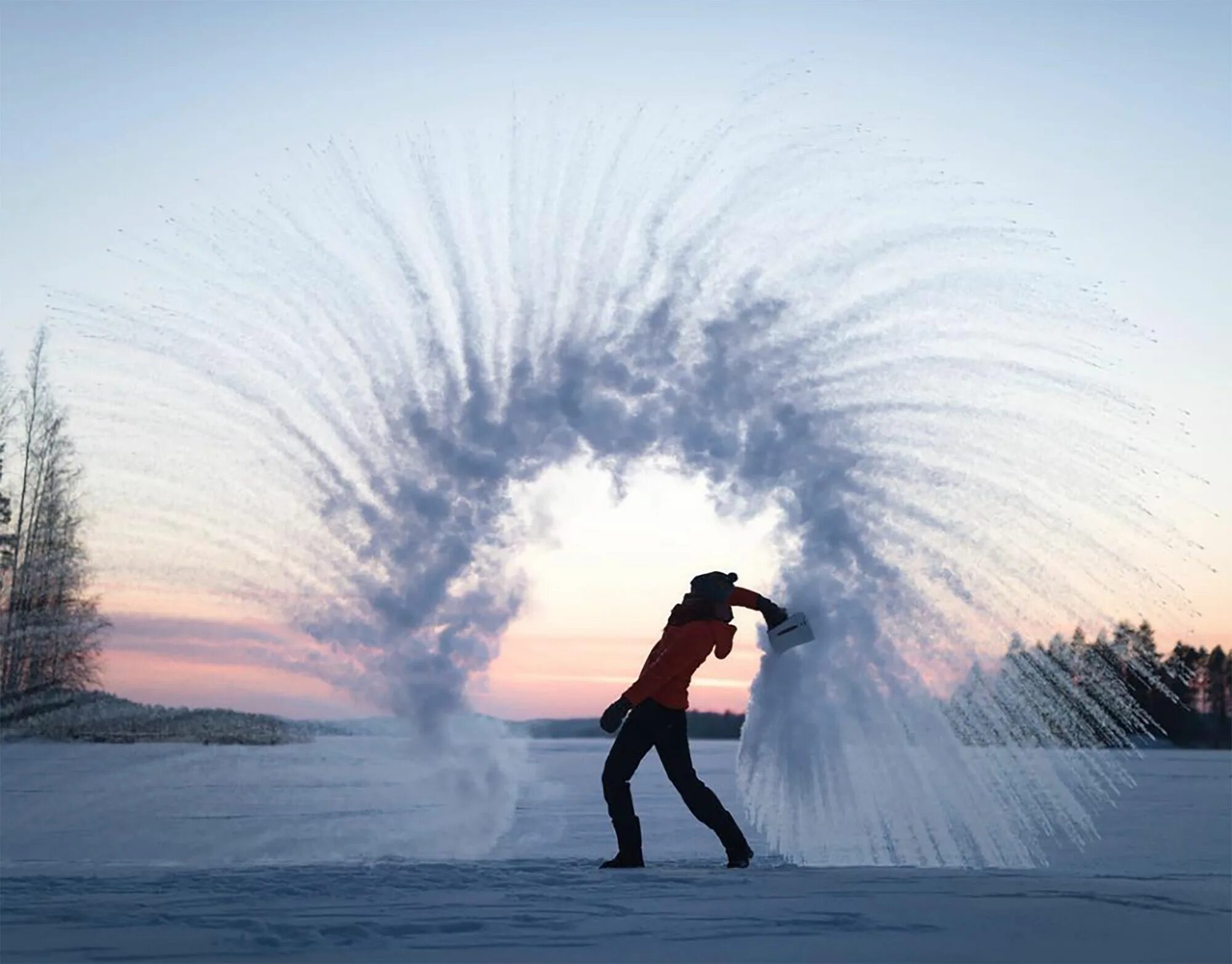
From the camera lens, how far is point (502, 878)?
7254 millimetres

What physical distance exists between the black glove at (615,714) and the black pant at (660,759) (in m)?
0.06

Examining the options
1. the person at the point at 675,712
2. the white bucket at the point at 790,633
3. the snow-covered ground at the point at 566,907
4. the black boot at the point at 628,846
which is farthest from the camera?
the white bucket at the point at 790,633

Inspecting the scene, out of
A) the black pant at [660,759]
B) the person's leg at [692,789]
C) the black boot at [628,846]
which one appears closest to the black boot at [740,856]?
the person's leg at [692,789]

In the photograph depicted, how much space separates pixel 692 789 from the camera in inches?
341

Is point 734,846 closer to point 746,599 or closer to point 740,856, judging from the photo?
point 740,856

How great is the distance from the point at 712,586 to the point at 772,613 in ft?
2.64

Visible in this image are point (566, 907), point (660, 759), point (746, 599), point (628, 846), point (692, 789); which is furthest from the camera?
point (746, 599)

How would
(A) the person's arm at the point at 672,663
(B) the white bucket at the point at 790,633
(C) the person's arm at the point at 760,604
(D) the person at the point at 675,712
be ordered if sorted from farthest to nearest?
1. (B) the white bucket at the point at 790,633
2. (C) the person's arm at the point at 760,604
3. (A) the person's arm at the point at 672,663
4. (D) the person at the point at 675,712

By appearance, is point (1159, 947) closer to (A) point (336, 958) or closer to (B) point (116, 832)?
(A) point (336, 958)

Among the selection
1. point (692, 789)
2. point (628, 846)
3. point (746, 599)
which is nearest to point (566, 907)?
point (628, 846)

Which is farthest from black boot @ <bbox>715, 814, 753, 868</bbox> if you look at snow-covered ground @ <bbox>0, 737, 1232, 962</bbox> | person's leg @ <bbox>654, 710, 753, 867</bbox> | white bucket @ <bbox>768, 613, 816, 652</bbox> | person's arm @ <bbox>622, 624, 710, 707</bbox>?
white bucket @ <bbox>768, 613, 816, 652</bbox>

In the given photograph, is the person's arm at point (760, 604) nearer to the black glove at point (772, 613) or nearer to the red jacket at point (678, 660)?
the black glove at point (772, 613)

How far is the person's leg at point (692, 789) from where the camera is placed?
8547 millimetres

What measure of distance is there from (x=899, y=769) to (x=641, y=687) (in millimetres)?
3363
